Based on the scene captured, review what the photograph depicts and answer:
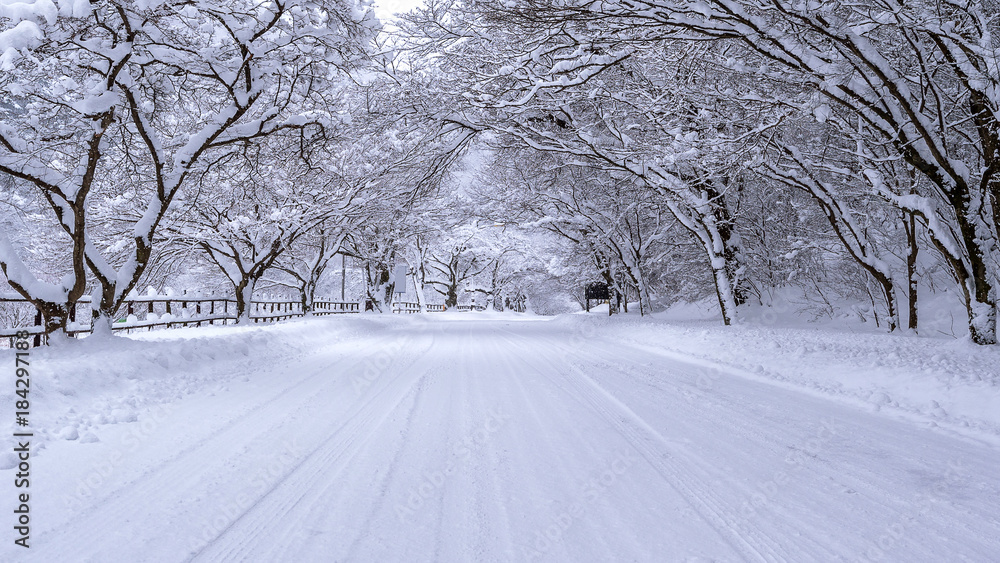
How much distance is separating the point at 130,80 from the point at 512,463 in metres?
8.72

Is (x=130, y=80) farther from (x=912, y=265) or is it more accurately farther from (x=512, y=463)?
(x=912, y=265)

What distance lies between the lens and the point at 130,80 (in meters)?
8.10

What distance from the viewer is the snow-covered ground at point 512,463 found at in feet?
8.16

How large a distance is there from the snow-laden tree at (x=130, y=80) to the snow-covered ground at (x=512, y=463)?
177 centimetres

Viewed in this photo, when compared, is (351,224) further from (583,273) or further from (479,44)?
(583,273)

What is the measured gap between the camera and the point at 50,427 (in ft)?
14.5

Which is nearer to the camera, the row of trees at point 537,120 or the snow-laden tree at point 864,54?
the snow-laden tree at point 864,54

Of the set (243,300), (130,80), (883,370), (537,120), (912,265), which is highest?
(537,120)

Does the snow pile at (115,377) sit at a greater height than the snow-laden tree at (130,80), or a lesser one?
lesser

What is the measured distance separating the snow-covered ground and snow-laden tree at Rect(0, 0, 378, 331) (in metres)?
1.77

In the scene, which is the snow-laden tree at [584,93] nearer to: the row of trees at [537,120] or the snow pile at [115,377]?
the row of trees at [537,120]

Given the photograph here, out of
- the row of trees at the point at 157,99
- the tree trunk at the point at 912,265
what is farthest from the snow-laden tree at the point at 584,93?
the tree trunk at the point at 912,265

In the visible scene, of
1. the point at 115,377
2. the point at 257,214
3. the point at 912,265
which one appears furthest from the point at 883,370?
the point at 257,214

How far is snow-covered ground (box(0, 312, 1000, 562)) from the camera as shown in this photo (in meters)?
2.49
